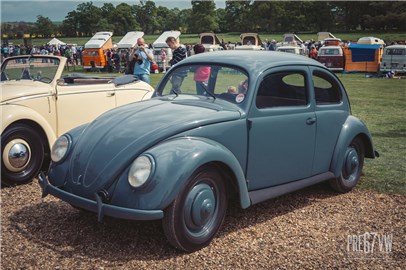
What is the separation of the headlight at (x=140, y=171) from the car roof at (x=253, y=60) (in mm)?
1545

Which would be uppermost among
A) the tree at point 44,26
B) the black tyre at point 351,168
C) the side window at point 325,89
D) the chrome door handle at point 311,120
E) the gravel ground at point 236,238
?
the tree at point 44,26

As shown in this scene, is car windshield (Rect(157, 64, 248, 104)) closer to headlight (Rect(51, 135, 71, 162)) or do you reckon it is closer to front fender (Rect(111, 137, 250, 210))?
front fender (Rect(111, 137, 250, 210))

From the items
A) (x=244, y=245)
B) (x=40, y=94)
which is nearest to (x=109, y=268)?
(x=244, y=245)

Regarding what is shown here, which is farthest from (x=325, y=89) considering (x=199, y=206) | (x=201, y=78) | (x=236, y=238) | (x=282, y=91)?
(x=199, y=206)

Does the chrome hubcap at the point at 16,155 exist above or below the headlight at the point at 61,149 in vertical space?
below

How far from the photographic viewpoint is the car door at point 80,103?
611cm

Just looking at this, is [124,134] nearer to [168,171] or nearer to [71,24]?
[168,171]

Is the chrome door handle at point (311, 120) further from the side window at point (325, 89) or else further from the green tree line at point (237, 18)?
the green tree line at point (237, 18)

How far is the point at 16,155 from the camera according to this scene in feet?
18.0

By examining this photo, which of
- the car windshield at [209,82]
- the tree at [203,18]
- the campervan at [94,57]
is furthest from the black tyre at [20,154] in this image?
the tree at [203,18]

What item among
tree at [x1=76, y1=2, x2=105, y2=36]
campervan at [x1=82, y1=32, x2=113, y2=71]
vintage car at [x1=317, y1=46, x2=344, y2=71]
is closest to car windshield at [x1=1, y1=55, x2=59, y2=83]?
vintage car at [x1=317, y1=46, x2=344, y2=71]

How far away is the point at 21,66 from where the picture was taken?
6.63m

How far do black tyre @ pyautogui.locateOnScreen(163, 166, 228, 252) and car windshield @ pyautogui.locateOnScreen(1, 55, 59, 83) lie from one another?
3519mm

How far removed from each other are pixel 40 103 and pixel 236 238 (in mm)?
3413
